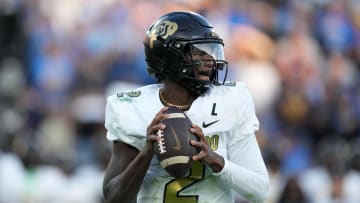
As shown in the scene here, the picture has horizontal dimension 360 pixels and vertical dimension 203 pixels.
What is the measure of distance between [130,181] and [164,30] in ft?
2.02

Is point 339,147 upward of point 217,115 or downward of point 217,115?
downward

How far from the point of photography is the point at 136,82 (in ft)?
35.1

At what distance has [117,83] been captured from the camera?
428 inches

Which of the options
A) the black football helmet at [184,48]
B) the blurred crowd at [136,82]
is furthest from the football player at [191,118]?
the blurred crowd at [136,82]

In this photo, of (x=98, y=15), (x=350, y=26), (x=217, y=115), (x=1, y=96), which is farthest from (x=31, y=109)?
(x=217, y=115)

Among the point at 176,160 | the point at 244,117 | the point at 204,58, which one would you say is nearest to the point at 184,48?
the point at 204,58

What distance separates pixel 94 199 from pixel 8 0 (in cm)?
396

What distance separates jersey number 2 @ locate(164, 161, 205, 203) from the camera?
4309 millimetres

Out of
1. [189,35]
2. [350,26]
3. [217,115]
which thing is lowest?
[350,26]

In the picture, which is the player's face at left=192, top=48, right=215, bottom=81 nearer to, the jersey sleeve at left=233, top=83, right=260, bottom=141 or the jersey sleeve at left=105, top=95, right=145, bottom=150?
the jersey sleeve at left=233, top=83, right=260, bottom=141

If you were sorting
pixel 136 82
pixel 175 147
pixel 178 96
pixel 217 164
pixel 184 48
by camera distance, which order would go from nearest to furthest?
pixel 175 147 → pixel 217 164 → pixel 184 48 → pixel 178 96 → pixel 136 82

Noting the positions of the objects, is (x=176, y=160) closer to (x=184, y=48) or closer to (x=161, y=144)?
(x=161, y=144)

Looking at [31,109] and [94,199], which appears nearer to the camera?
[94,199]

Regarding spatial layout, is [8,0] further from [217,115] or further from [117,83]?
[217,115]
